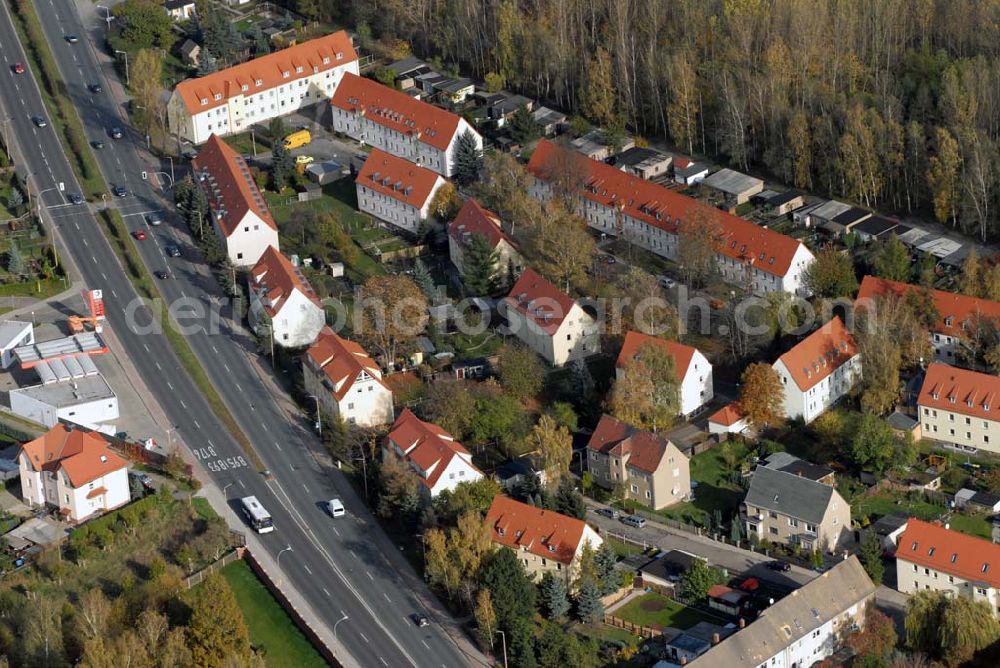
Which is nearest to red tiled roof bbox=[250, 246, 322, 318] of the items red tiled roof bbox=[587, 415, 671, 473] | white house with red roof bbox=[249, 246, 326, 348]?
white house with red roof bbox=[249, 246, 326, 348]

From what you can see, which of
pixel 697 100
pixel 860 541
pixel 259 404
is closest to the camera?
pixel 860 541

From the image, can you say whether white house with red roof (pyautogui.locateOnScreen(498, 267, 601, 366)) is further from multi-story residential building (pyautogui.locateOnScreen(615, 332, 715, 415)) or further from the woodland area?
the woodland area

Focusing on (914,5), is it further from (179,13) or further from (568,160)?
(179,13)

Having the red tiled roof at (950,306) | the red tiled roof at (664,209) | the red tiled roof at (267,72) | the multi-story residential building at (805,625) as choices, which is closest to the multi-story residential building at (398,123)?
the red tiled roof at (267,72)

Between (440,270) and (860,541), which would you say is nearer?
(860,541)

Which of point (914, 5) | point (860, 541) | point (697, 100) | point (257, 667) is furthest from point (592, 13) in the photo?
point (257, 667)

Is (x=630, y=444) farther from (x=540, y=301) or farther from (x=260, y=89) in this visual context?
(x=260, y=89)

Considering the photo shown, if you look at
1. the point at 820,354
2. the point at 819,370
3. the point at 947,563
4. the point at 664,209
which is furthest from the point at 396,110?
the point at 947,563
